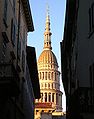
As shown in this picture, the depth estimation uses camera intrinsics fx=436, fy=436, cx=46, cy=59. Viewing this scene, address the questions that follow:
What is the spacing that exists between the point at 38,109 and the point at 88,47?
101270 millimetres

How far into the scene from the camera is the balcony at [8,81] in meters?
20.1

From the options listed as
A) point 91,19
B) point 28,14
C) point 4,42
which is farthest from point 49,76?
point 91,19

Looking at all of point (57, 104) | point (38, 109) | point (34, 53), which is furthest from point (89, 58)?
point (57, 104)

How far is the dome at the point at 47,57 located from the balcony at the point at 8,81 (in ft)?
455

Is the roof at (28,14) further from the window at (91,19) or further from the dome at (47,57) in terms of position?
the dome at (47,57)

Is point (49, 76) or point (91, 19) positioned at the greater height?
point (49, 76)

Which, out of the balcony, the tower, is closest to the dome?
the tower

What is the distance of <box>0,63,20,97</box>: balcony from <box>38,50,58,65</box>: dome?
139 meters

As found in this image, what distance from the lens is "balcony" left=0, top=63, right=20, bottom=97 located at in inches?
793

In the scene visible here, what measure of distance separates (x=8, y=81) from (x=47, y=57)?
142 metres

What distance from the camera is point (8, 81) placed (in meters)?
20.1

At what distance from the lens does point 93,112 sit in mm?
19016

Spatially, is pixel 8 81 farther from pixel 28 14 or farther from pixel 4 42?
pixel 28 14

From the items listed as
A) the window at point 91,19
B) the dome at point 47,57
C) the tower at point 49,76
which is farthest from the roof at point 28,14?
the dome at point 47,57
